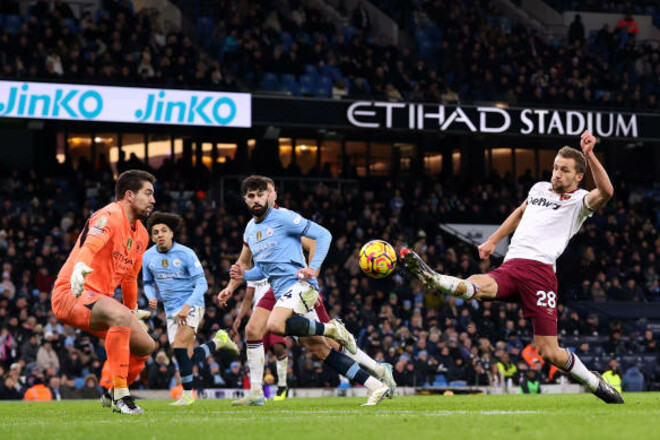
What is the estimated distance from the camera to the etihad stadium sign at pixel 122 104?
26391 millimetres

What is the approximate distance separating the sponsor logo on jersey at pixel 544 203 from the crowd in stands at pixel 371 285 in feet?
39.7

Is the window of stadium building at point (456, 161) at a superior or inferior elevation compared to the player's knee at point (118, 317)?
superior

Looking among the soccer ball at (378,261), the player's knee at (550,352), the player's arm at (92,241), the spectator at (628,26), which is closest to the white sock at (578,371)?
the player's knee at (550,352)

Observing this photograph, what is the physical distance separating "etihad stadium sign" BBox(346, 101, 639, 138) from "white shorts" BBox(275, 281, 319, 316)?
18.5 m

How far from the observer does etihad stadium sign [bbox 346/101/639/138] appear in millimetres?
29844

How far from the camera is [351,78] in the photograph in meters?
31.4

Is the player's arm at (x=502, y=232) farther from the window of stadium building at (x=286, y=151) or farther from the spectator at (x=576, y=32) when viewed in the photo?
the spectator at (x=576, y=32)

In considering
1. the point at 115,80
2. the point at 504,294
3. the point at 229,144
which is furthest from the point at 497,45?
the point at 504,294

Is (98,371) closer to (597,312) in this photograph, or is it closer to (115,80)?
(115,80)

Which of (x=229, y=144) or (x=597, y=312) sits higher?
(x=229, y=144)

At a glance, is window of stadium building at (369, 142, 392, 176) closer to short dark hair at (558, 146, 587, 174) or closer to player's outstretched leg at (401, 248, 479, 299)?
short dark hair at (558, 146, 587, 174)

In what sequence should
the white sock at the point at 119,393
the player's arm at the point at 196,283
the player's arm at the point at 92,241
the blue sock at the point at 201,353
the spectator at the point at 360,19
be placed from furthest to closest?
the spectator at the point at 360,19 < the blue sock at the point at 201,353 < the player's arm at the point at 196,283 < the white sock at the point at 119,393 < the player's arm at the point at 92,241

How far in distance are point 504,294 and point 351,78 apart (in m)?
21.9

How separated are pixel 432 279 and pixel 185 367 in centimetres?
505
